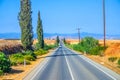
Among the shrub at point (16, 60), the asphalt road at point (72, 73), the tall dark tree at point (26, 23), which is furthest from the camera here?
the tall dark tree at point (26, 23)

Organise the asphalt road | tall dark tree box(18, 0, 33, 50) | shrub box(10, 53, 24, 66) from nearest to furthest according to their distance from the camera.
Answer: the asphalt road < shrub box(10, 53, 24, 66) < tall dark tree box(18, 0, 33, 50)

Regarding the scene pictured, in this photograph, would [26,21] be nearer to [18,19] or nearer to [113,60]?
[18,19]

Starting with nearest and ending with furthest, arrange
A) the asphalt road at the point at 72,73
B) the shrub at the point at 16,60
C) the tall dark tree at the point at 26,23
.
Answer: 1. the asphalt road at the point at 72,73
2. the shrub at the point at 16,60
3. the tall dark tree at the point at 26,23

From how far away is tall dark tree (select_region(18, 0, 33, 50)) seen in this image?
5975cm

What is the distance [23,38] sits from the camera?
59781mm

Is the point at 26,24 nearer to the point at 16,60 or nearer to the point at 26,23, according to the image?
the point at 26,23

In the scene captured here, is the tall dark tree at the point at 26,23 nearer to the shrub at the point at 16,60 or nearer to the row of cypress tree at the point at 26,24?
the row of cypress tree at the point at 26,24

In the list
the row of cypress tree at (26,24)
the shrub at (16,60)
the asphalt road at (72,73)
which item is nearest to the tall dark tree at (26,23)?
the row of cypress tree at (26,24)

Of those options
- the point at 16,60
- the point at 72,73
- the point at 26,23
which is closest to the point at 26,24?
the point at 26,23

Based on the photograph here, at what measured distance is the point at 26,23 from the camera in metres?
60.6

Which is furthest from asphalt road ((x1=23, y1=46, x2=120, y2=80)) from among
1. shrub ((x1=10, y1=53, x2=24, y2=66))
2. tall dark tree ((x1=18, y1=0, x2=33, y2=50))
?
tall dark tree ((x1=18, y1=0, x2=33, y2=50))

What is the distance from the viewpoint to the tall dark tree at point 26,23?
5975 cm

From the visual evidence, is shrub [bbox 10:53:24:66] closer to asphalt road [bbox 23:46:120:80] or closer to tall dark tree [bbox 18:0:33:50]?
asphalt road [bbox 23:46:120:80]

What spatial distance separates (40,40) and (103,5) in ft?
128
